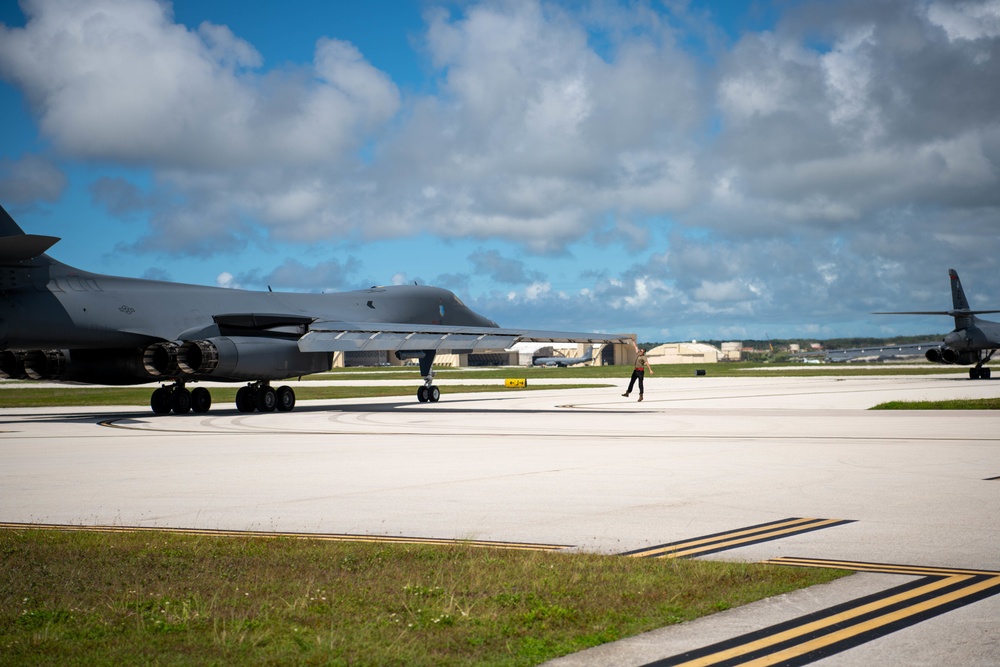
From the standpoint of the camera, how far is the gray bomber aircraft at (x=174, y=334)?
2477 centimetres

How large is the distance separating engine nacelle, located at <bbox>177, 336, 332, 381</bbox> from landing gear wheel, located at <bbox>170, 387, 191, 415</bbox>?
3220 mm

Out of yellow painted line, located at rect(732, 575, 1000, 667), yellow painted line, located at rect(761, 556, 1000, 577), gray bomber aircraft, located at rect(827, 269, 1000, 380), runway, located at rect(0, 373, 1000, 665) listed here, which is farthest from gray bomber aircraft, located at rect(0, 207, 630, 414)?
gray bomber aircraft, located at rect(827, 269, 1000, 380)

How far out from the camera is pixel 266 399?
31.5m

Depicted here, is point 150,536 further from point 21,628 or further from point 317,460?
point 317,460

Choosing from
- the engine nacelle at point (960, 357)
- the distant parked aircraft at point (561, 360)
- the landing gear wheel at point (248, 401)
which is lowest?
the landing gear wheel at point (248, 401)

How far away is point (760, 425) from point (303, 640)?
1873 centimetres

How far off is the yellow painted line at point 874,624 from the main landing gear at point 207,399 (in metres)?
26.4

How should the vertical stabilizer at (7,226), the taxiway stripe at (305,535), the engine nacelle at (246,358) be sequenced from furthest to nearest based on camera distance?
1. the engine nacelle at (246,358)
2. the vertical stabilizer at (7,226)
3. the taxiway stripe at (305,535)

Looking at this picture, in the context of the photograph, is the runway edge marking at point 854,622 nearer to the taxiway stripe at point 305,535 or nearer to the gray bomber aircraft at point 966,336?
the taxiway stripe at point 305,535

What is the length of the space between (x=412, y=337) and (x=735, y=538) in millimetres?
23743

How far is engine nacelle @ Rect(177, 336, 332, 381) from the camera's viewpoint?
27.5 m

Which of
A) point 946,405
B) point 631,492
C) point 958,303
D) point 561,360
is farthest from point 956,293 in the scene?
point 561,360

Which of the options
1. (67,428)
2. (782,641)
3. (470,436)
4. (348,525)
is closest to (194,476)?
(348,525)

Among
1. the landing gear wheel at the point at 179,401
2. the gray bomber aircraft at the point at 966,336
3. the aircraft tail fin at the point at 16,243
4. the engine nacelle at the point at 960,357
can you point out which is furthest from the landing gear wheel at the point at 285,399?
the engine nacelle at the point at 960,357
